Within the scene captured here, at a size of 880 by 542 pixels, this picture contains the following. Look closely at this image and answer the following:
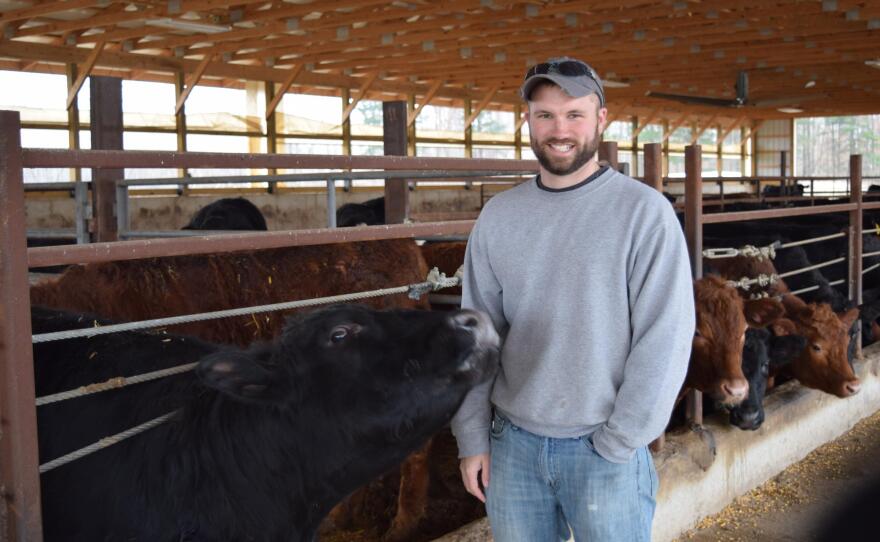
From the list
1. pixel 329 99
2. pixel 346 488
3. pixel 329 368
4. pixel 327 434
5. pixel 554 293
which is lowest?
pixel 346 488

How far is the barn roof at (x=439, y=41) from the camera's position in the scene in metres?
10.8

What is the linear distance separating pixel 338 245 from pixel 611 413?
7.25 feet

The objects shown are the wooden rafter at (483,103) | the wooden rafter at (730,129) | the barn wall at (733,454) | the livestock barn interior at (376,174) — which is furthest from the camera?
the wooden rafter at (730,129)

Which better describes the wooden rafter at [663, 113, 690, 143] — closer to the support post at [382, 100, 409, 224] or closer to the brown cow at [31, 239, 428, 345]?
the support post at [382, 100, 409, 224]

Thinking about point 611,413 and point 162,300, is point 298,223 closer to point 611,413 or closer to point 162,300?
point 162,300

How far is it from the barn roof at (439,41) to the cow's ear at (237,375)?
8.30 m

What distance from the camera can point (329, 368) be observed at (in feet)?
6.91

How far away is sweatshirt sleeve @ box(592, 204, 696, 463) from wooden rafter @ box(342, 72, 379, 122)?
50.1 feet

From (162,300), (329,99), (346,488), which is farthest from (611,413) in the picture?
(329,99)

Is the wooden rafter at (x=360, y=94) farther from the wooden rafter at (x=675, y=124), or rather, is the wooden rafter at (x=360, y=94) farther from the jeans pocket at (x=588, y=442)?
the jeans pocket at (x=588, y=442)

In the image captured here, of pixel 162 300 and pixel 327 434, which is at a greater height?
pixel 162 300

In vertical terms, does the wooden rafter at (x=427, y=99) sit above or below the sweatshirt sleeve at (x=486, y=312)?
above

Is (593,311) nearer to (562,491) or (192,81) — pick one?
(562,491)

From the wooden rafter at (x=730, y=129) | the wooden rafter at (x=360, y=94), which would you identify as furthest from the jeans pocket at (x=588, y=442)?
the wooden rafter at (x=730, y=129)
